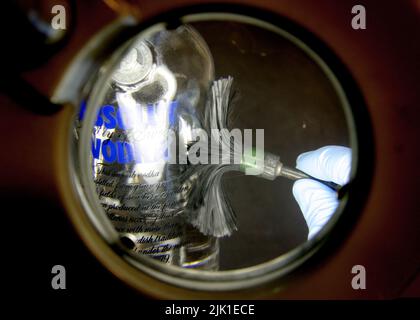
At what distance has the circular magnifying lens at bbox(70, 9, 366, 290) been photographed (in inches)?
21.1

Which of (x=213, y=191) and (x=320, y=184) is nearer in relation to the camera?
(x=320, y=184)

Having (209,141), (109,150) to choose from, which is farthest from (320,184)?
(109,150)

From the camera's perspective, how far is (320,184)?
0.47m

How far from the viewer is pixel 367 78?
0.29m

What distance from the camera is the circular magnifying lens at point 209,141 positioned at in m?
0.54

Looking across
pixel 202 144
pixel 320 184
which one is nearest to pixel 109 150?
pixel 202 144

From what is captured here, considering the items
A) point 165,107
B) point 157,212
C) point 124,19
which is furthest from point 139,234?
point 124,19

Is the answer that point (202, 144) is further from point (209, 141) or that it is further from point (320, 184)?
point (320, 184)

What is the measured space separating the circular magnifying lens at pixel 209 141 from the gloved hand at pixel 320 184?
0.01m

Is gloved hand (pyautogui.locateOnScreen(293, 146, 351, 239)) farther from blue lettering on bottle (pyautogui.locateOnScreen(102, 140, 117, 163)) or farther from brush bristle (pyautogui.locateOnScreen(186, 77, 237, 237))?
blue lettering on bottle (pyautogui.locateOnScreen(102, 140, 117, 163))

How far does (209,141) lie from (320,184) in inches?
6.9

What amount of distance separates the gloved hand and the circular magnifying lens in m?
0.01

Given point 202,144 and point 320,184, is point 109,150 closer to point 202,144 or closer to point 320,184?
point 202,144
